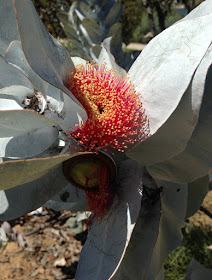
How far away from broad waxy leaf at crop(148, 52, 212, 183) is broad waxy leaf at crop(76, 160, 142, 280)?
6 cm

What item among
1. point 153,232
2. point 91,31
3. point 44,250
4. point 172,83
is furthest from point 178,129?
point 44,250

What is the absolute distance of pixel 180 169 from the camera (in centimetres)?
65

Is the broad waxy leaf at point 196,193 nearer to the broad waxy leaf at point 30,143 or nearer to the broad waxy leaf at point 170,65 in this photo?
the broad waxy leaf at point 170,65

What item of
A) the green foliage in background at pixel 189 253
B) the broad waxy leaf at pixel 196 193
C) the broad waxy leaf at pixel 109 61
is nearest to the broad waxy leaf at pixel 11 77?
the broad waxy leaf at pixel 109 61

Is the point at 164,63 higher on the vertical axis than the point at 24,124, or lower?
higher

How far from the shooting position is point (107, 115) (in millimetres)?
638

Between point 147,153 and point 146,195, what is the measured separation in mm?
134

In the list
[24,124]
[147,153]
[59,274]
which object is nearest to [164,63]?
[147,153]

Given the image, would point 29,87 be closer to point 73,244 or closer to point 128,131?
point 128,131

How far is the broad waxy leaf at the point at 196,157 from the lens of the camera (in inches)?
23.4

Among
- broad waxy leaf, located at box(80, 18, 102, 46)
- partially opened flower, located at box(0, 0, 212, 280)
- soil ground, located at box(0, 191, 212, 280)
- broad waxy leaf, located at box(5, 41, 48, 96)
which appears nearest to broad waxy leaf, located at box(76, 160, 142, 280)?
partially opened flower, located at box(0, 0, 212, 280)

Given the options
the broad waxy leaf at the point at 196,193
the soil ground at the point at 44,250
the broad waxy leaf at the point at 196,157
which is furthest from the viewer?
the soil ground at the point at 44,250

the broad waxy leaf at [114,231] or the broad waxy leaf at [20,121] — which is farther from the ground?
the broad waxy leaf at [20,121]

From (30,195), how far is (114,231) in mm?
200
